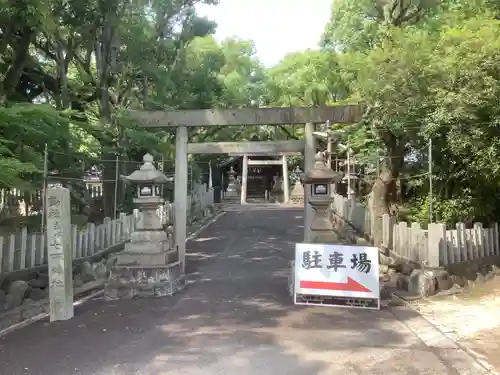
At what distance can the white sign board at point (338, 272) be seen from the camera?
8.99 metres

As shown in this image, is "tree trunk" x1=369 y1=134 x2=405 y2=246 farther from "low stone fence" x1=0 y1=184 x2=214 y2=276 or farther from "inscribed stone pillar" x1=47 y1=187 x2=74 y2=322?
"inscribed stone pillar" x1=47 y1=187 x2=74 y2=322

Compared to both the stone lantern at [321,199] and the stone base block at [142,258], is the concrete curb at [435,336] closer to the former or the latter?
the stone lantern at [321,199]

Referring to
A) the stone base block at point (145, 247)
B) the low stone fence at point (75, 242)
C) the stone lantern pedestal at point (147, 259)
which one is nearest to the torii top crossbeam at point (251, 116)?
the stone lantern pedestal at point (147, 259)

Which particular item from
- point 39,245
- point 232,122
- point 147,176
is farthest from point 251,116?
point 39,245

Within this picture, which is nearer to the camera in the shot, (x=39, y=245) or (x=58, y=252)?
(x=58, y=252)

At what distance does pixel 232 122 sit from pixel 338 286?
197 inches

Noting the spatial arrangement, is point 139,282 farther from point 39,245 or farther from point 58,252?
point 58,252

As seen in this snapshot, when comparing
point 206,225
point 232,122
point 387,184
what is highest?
point 232,122

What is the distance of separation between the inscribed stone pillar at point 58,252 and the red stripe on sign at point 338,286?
13.0 ft

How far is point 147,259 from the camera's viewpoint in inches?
410

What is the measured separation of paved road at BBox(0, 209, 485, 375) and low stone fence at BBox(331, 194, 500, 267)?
2.18m

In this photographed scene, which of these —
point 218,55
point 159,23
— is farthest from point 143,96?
point 218,55

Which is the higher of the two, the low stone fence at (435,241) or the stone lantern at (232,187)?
the stone lantern at (232,187)

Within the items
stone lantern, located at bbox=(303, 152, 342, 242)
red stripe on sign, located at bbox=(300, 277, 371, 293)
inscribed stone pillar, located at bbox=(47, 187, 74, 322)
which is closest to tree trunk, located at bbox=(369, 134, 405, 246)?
stone lantern, located at bbox=(303, 152, 342, 242)
